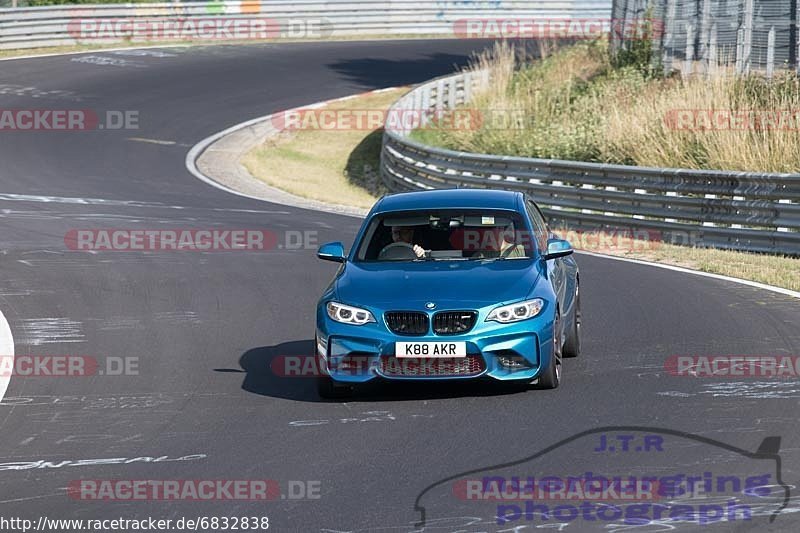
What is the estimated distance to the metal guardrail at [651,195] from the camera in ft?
60.2

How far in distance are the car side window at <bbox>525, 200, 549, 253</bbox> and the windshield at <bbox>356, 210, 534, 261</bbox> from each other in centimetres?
18

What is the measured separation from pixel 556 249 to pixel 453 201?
3.36ft

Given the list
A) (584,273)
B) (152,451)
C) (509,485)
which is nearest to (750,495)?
(509,485)

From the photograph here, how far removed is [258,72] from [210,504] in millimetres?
37623

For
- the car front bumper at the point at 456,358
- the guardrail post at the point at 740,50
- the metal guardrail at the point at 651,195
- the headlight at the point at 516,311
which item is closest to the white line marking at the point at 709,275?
the metal guardrail at the point at 651,195

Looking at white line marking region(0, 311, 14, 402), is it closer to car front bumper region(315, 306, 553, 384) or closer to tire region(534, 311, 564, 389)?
car front bumper region(315, 306, 553, 384)

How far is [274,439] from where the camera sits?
855cm

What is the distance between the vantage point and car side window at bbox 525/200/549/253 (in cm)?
1091

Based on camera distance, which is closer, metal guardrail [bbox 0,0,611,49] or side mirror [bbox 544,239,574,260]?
side mirror [bbox 544,239,574,260]

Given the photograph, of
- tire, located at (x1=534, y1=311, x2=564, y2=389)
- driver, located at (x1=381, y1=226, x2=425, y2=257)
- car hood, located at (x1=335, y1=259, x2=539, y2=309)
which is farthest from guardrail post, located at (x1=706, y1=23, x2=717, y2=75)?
tire, located at (x1=534, y1=311, x2=564, y2=389)

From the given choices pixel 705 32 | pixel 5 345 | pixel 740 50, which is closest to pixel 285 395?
pixel 5 345

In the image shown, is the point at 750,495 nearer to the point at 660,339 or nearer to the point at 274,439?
the point at 274,439

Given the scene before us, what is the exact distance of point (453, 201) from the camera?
435 inches

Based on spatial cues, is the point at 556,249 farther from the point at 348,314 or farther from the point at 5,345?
the point at 5,345
